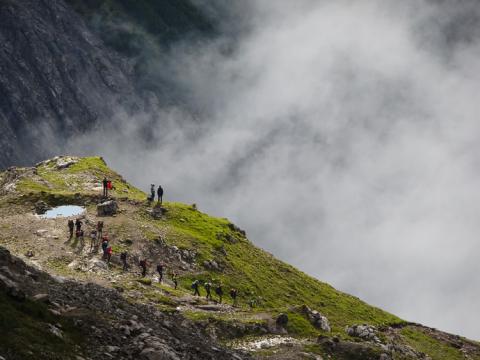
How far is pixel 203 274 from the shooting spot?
117 meters

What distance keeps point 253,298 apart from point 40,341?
81.1 metres

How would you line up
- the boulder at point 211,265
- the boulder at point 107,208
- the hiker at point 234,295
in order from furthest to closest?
the boulder at point 107,208, the boulder at point 211,265, the hiker at point 234,295

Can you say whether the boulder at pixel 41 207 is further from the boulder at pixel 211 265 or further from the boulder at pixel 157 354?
the boulder at pixel 157 354

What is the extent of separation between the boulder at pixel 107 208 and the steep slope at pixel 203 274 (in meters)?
1.42

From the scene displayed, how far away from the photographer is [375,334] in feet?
339

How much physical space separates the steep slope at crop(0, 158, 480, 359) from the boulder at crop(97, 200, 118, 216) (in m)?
1.42

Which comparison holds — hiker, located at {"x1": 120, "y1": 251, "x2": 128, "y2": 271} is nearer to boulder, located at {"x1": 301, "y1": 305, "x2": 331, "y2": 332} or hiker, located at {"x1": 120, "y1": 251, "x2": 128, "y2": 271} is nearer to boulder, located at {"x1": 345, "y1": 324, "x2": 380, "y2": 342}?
boulder, located at {"x1": 301, "y1": 305, "x2": 331, "y2": 332}

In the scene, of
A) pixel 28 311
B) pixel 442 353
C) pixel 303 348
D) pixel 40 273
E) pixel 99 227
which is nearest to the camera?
pixel 28 311

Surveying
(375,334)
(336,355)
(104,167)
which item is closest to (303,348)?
(336,355)

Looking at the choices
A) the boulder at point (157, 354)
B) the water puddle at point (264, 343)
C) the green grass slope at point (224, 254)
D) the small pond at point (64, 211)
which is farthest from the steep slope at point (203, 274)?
the boulder at point (157, 354)

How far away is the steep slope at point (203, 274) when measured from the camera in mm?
81688

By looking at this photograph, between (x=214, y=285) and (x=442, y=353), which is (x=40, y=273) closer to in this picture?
(x=214, y=285)

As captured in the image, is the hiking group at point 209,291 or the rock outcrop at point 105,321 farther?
the hiking group at point 209,291

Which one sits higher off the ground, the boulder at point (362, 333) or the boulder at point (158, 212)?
the boulder at point (158, 212)
